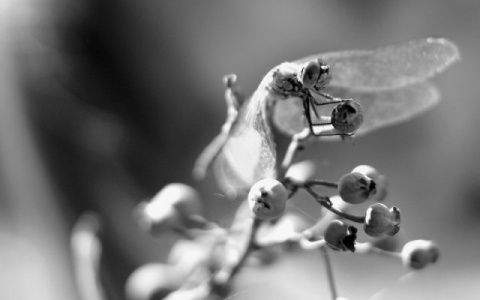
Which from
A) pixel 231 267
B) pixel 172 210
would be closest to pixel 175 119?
pixel 172 210

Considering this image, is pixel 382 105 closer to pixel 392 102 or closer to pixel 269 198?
pixel 392 102

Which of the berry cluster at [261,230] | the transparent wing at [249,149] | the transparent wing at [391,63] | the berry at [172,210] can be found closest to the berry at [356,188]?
the berry cluster at [261,230]

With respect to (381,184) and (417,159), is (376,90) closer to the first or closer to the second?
(381,184)

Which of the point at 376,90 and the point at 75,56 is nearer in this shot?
the point at 376,90

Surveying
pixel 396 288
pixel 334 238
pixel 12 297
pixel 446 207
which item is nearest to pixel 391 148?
pixel 446 207

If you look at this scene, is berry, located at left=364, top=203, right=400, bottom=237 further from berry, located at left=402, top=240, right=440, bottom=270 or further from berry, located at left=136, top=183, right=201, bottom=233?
berry, located at left=136, top=183, right=201, bottom=233

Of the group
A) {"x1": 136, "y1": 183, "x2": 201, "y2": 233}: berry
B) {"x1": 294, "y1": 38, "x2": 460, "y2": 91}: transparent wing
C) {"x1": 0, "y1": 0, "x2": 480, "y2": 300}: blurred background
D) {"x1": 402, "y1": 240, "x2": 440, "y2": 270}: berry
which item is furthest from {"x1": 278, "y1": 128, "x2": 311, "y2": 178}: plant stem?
{"x1": 0, "y1": 0, "x2": 480, "y2": 300}: blurred background

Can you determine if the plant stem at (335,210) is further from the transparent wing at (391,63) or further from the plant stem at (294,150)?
the transparent wing at (391,63)
